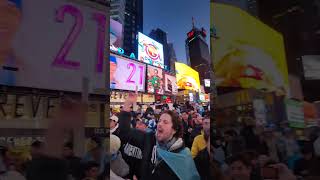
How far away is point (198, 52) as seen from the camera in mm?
2477

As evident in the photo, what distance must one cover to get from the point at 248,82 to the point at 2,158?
1.49 metres

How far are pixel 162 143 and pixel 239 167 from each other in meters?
0.49

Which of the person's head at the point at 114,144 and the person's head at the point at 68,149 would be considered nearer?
the person's head at the point at 68,149

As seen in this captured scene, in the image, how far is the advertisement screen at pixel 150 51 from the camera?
8.67ft

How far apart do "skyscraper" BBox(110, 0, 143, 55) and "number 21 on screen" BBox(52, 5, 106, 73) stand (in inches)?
5.8

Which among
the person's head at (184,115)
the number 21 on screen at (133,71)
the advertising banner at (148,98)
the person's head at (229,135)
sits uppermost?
the number 21 on screen at (133,71)

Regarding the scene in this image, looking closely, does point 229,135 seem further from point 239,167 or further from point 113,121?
point 113,121

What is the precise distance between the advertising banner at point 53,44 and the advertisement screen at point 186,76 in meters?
0.48

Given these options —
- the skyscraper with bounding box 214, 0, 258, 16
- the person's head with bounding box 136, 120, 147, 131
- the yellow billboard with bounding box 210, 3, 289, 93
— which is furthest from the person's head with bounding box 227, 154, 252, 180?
the skyscraper with bounding box 214, 0, 258, 16

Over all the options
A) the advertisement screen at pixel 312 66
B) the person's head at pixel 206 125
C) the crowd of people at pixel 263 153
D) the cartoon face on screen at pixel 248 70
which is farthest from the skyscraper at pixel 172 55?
the advertisement screen at pixel 312 66

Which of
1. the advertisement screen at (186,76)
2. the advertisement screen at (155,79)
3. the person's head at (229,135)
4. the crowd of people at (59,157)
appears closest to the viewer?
the crowd of people at (59,157)

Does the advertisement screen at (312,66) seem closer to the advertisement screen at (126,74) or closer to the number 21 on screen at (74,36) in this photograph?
the advertisement screen at (126,74)

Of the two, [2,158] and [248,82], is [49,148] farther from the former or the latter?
[248,82]

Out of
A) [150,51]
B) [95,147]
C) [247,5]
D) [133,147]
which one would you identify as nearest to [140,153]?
[133,147]
